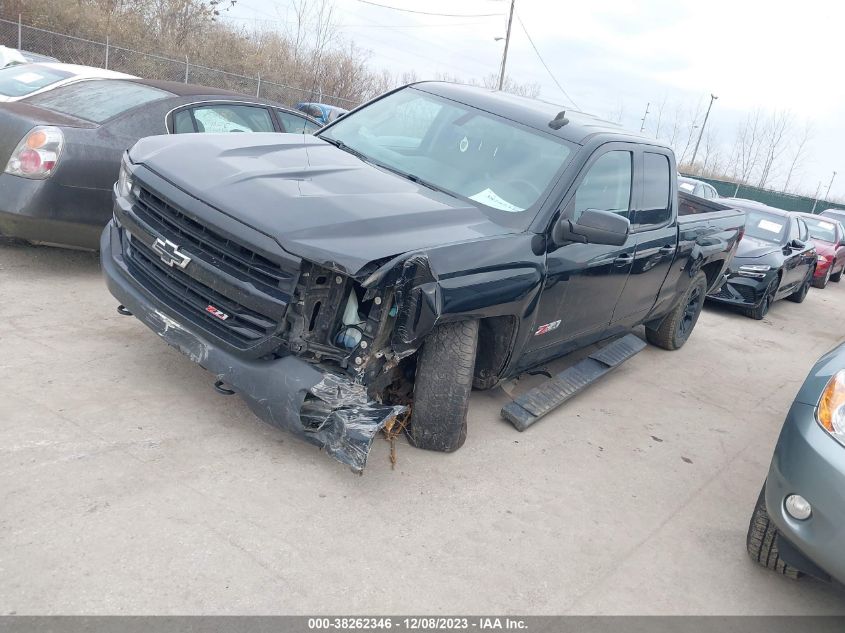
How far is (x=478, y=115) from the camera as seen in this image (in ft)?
15.4

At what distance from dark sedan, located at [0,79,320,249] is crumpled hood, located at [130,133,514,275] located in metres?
1.19

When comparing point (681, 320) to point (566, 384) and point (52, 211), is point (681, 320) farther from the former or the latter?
point (52, 211)

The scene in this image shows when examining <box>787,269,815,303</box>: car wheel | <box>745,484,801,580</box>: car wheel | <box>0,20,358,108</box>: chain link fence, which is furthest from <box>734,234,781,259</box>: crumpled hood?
<box>0,20,358,108</box>: chain link fence

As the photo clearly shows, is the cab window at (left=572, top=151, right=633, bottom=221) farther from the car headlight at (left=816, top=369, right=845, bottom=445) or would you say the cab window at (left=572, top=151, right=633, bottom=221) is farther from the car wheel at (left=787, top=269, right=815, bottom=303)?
the car wheel at (left=787, top=269, right=815, bottom=303)

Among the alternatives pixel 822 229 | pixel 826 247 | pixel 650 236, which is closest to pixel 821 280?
pixel 826 247

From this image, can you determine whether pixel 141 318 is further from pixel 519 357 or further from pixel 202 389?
pixel 519 357

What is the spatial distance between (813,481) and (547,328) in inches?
68.2

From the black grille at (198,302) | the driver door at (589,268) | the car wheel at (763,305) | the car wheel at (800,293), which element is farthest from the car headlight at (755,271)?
the black grille at (198,302)

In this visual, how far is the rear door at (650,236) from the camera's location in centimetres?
516

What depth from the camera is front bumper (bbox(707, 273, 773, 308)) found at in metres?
9.70

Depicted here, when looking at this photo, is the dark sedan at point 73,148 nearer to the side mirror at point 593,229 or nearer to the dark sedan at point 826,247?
the side mirror at point 593,229

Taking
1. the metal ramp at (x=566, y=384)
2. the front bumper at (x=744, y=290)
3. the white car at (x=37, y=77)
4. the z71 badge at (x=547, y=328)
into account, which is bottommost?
the front bumper at (x=744, y=290)

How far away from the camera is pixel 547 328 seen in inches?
170

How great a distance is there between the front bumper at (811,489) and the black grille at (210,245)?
7.32 feet
